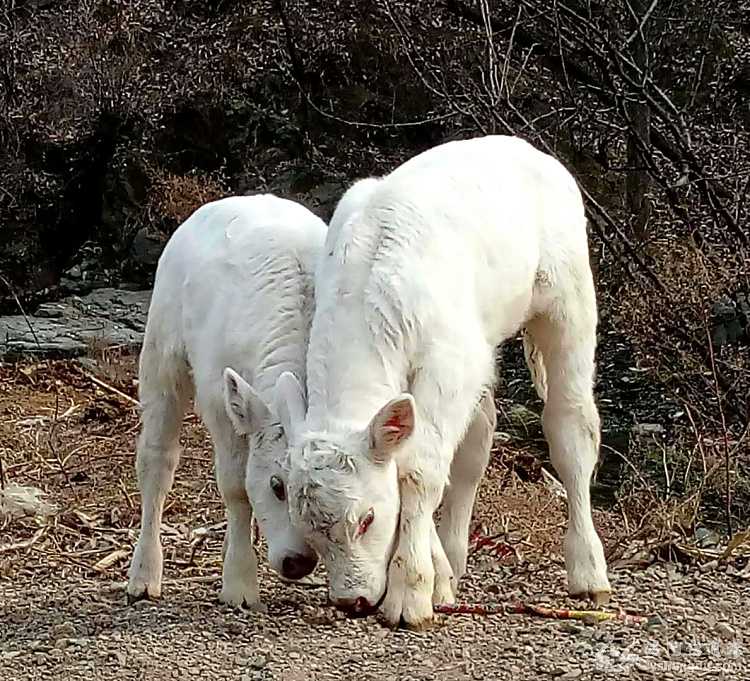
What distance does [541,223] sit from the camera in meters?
6.24

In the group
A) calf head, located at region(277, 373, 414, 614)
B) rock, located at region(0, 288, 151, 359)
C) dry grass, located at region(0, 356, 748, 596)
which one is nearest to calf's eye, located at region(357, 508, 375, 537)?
calf head, located at region(277, 373, 414, 614)

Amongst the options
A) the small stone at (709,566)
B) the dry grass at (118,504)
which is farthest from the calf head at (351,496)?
the small stone at (709,566)

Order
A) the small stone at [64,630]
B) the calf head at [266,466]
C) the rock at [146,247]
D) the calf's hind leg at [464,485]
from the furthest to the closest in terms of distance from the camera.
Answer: the rock at [146,247]
the calf's hind leg at [464,485]
the small stone at [64,630]
the calf head at [266,466]

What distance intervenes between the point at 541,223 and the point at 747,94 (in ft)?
33.6

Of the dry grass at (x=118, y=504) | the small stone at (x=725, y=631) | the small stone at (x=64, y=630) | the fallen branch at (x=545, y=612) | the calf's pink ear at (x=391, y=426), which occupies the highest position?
the calf's pink ear at (x=391, y=426)

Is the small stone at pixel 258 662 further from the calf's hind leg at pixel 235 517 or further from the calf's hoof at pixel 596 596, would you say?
the calf's hoof at pixel 596 596

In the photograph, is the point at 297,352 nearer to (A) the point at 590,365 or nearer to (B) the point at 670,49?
(A) the point at 590,365

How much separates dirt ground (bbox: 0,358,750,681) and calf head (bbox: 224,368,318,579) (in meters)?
0.41

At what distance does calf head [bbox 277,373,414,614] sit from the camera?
4973 mm

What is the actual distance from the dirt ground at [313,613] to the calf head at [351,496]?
1.09 feet

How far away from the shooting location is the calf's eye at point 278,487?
213 inches

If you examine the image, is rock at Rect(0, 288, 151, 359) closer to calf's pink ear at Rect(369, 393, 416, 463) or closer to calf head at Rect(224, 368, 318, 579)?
calf head at Rect(224, 368, 318, 579)

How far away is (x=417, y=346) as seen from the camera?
537 cm

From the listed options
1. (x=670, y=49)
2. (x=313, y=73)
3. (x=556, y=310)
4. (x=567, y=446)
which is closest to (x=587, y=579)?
(x=567, y=446)
